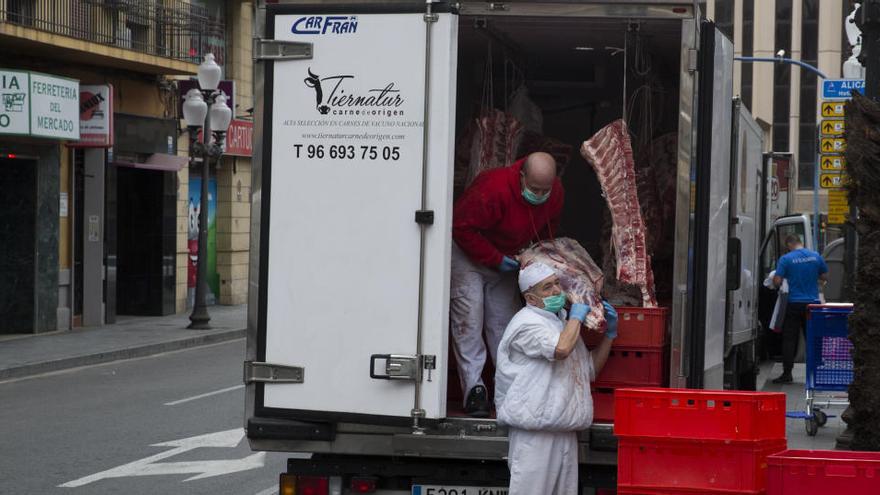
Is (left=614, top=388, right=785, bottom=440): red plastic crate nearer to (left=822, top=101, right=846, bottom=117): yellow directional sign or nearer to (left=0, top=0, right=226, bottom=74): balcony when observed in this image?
(left=822, top=101, right=846, bottom=117): yellow directional sign

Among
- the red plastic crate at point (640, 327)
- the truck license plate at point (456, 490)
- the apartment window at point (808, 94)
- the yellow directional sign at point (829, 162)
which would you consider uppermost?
the apartment window at point (808, 94)

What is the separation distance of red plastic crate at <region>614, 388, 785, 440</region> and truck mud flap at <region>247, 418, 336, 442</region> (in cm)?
145

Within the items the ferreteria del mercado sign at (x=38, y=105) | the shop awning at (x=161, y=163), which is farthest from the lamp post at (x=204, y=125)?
the shop awning at (x=161, y=163)

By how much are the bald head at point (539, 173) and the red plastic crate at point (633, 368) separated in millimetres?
889

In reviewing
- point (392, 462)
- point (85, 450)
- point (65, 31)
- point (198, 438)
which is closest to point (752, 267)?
point (198, 438)

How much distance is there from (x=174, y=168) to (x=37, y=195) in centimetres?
428

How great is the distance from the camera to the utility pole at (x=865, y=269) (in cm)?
748

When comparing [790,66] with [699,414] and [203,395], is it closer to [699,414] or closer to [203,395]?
[203,395]

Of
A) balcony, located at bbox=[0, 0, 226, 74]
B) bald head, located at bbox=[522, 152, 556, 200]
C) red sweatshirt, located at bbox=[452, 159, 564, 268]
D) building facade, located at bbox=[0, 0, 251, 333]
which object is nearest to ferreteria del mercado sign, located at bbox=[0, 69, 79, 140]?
building facade, located at bbox=[0, 0, 251, 333]

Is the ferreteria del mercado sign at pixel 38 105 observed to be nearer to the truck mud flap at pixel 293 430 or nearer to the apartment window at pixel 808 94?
the truck mud flap at pixel 293 430

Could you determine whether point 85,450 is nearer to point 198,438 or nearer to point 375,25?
point 198,438

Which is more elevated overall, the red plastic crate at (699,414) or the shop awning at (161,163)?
the shop awning at (161,163)

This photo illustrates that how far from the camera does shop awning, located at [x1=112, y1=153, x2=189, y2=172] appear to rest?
90.6 ft

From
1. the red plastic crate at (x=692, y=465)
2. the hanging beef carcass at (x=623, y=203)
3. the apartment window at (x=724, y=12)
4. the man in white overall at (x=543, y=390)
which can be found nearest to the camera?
the red plastic crate at (x=692, y=465)
